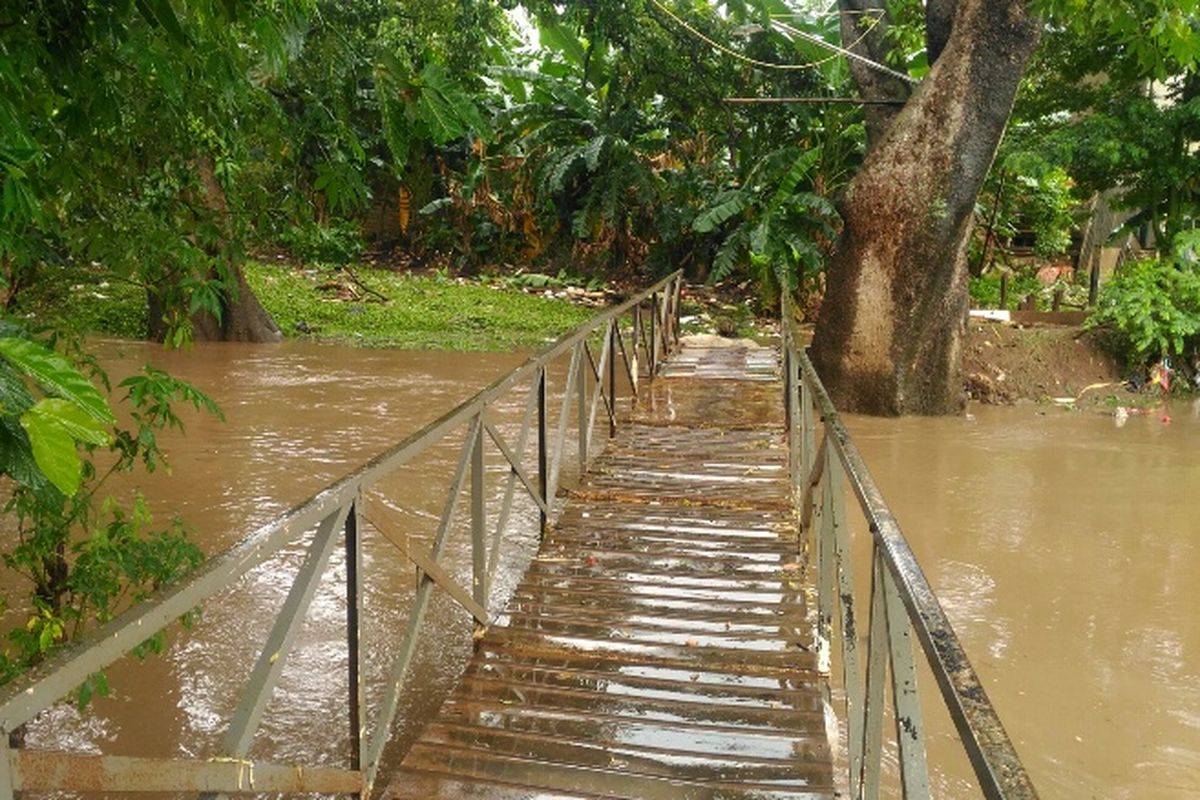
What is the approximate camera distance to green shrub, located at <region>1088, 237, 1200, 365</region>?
399 inches

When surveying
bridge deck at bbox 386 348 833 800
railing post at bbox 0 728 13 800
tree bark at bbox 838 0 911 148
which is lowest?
bridge deck at bbox 386 348 833 800

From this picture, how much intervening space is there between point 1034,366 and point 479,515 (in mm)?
9123

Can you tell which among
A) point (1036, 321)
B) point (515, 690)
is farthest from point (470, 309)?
point (515, 690)

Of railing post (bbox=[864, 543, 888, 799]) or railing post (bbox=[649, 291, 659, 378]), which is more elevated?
railing post (bbox=[649, 291, 659, 378])

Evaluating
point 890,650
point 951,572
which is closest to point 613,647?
point 890,650

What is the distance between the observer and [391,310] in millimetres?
14625

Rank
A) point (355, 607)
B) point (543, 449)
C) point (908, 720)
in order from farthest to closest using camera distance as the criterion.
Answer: point (543, 449) → point (355, 607) → point (908, 720)

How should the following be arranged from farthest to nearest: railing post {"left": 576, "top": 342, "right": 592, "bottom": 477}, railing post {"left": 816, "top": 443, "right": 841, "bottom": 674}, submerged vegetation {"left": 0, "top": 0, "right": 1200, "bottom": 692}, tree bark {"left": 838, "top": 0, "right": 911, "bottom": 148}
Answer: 1. tree bark {"left": 838, "top": 0, "right": 911, "bottom": 148}
2. railing post {"left": 576, "top": 342, "right": 592, "bottom": 477}
3. railing post {"left": 816, "top": 443, "right": 841, "bottom": 674}
4. submerged vegetation {"left": 0, "top": 0, "right": 1200, "bottom": 692}

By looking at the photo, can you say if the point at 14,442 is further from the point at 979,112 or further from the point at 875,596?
the point at 979,112

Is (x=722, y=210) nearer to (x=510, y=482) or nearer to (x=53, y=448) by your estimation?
(x=510, y=482)

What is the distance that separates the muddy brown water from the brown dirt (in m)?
0.56

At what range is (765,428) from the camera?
21.0 feet

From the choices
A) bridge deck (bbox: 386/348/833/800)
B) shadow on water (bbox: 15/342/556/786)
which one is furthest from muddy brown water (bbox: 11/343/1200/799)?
bridge deck (bbox: 386/348/833/800)

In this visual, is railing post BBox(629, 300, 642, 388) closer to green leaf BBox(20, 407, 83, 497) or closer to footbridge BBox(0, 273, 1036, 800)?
footbridge BBox(0, 273, 1036, 800)
